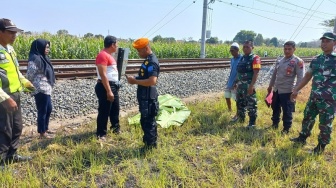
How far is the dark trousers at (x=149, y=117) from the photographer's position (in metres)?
3.60

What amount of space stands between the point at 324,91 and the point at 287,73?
94 cm

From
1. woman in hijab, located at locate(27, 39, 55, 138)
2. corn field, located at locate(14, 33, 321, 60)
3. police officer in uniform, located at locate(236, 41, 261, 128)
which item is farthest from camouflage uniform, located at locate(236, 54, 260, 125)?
corn field, located at locate(14, 33, 321, 60)

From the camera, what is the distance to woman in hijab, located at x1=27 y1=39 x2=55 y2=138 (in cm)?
398

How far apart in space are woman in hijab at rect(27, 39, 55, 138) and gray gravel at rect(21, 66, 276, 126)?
1069 mm

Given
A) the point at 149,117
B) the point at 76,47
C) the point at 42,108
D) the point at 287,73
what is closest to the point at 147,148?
the point at 149,117

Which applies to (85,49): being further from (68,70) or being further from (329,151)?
(329,151)

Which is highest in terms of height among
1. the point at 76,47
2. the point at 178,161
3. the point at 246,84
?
the point at 76,47

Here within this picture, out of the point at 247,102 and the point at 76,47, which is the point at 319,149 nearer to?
the point at 247,102

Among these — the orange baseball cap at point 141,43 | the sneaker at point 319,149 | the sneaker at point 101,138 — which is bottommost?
the sneaker at point 101,138

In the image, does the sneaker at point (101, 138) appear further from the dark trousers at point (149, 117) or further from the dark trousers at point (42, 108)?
the dark trousers at point (42, 108)

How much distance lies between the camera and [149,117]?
3.70 m

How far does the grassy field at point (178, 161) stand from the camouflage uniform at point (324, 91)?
0.50 meters

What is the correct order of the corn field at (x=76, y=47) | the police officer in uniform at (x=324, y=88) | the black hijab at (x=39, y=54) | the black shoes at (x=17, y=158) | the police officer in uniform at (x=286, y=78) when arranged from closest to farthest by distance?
the black shoes at (x=17, y=158) < the police officer in uniform at (x=324, y=88) < the black hijab at (x=39, y=54) < the police officer in uniform at (x=286, y=78) < the corn field at (x=76, y=47)

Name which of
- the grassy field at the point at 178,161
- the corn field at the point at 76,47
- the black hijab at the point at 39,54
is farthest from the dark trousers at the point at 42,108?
the corn field at the point at 76,47
